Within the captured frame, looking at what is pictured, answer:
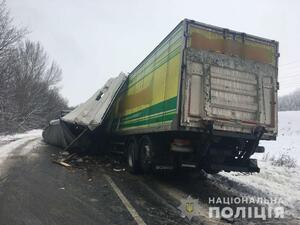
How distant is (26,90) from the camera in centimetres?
5088

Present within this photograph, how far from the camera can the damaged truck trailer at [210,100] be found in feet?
27.3

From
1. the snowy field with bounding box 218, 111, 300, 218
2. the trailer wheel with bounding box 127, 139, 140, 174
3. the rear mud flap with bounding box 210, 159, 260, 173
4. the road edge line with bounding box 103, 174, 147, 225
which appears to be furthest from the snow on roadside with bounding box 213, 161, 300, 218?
the road edge line with bounding box 103, 174, 147, 225

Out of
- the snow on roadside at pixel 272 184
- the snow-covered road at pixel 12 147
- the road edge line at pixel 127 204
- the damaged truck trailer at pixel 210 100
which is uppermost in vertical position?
the damaged truck trailer at pixel 210 100

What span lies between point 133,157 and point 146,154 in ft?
3.72

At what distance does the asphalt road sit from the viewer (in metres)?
6.00

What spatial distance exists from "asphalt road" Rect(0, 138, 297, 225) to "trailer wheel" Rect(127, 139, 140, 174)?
286mm

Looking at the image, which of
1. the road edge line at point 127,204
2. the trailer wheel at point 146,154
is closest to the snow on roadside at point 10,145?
the trailer wheel at point 146,154

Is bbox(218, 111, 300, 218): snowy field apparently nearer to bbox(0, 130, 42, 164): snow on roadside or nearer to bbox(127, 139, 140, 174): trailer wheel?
bbox(127, 139, 140, 174): trailer wheel

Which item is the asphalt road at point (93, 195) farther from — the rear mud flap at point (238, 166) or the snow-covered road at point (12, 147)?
the snow-covered road at point (12, 147)

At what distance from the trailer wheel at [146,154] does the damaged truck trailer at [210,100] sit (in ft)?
0.09

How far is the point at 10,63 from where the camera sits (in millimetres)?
33531

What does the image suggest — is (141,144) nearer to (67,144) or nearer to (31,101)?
(67,144)

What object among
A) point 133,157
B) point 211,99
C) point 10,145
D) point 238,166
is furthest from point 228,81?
point 10,145

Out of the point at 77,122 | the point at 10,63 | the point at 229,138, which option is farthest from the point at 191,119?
the point at 10,63
